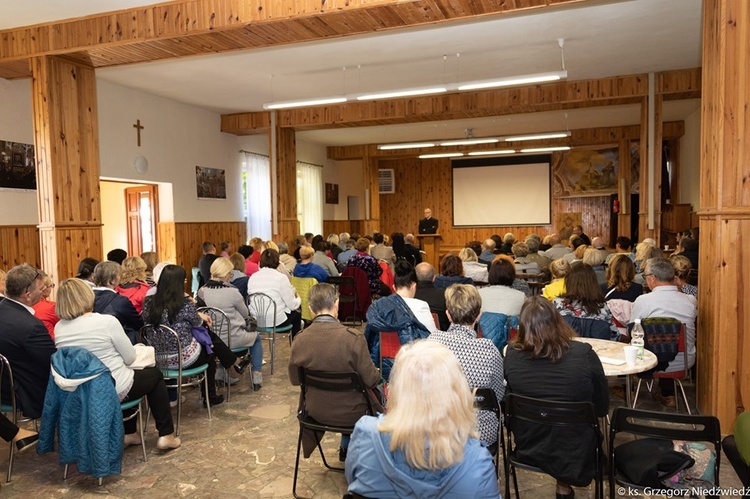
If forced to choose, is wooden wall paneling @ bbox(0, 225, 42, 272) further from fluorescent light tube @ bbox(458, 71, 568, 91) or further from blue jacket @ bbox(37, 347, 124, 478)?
fluorescent light tube @ bbox(458, 71, 568, 91)

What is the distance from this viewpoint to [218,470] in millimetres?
3447

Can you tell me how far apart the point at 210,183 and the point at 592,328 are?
8.50 meters

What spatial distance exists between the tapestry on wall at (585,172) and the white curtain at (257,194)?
8.52 meters

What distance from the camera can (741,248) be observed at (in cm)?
367

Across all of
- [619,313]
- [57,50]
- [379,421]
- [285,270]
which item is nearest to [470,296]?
[379,421]

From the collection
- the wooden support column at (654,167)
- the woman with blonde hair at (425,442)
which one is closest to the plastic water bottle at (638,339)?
the woman with blonde hair at (425,442)

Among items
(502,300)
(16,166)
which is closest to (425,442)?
(502,300)

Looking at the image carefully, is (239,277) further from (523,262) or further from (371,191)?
(371,191)

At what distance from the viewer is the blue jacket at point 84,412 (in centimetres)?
310

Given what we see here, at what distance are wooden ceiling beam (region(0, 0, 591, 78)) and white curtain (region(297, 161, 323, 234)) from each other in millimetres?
7972

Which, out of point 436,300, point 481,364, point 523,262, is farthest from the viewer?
Answer: point 523,262

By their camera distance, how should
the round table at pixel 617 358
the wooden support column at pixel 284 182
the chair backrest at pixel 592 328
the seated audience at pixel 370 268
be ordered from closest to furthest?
the round table at pixel 617 358
the chair backrest at pixel 592 328
the seated audience at pixel 370 268
the wooden support column at pixel 284 182

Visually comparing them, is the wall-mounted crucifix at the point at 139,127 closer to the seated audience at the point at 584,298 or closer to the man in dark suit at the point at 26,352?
the man in dark suit at the point at 26,352

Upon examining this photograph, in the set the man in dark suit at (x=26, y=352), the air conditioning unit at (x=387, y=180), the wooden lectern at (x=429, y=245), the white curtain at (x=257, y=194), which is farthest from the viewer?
the air conditioning unit at (x=387, y=180)
